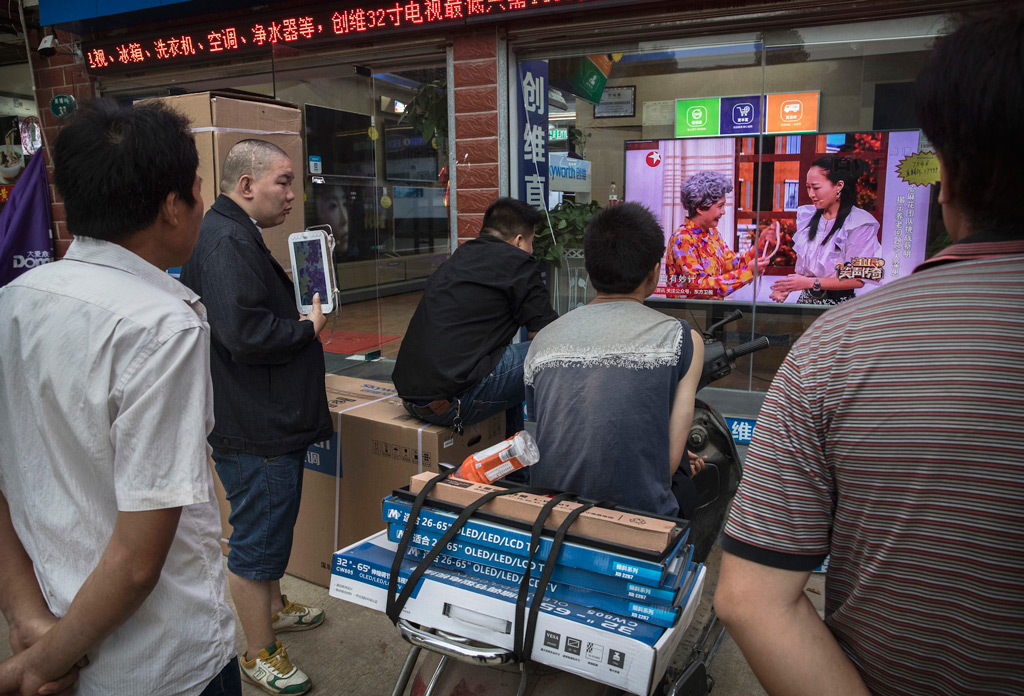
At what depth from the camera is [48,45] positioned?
5719 mm

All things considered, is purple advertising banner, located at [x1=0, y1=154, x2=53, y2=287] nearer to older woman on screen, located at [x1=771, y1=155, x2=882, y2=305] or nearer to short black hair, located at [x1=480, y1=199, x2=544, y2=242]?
short black hair, located at [x1=480, y1=199, x2=544, y2=242]

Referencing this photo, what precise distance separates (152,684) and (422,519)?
62 cm

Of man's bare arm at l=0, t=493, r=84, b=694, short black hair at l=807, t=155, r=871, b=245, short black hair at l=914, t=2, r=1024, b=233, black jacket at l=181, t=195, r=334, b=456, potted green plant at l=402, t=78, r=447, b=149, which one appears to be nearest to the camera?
short black hair at l=914, t=2, r=1024, b=233

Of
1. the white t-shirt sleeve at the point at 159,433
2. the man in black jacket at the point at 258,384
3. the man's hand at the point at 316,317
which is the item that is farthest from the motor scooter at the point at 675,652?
the man's hand at the point at 316,317

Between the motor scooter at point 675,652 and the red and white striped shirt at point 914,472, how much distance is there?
2.44ft

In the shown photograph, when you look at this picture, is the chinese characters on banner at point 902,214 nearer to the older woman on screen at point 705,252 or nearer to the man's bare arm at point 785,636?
the older woman on screen at point 705,252

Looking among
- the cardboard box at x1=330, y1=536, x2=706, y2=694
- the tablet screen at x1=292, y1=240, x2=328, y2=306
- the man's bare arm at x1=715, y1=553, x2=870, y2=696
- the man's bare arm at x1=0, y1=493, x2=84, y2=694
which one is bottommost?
the cardboard box at x1=330, y1=536, x2=706, y2=694

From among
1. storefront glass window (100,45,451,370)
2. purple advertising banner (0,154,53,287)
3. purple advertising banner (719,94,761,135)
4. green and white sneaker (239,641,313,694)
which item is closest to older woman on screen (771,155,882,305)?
purple advertising banner (719,94,761,135)

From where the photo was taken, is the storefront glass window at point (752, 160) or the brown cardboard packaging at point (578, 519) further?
the storefront glass window at point (752, 160)

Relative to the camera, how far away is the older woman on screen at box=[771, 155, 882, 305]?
447 cm

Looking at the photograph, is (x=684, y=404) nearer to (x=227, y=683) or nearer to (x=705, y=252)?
Result: (x=227, y=683)

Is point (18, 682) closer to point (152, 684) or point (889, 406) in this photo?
point (152, 684)

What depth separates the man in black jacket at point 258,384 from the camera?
2.51 metres

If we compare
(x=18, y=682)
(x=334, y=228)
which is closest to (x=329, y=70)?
(x=334, y=228)
